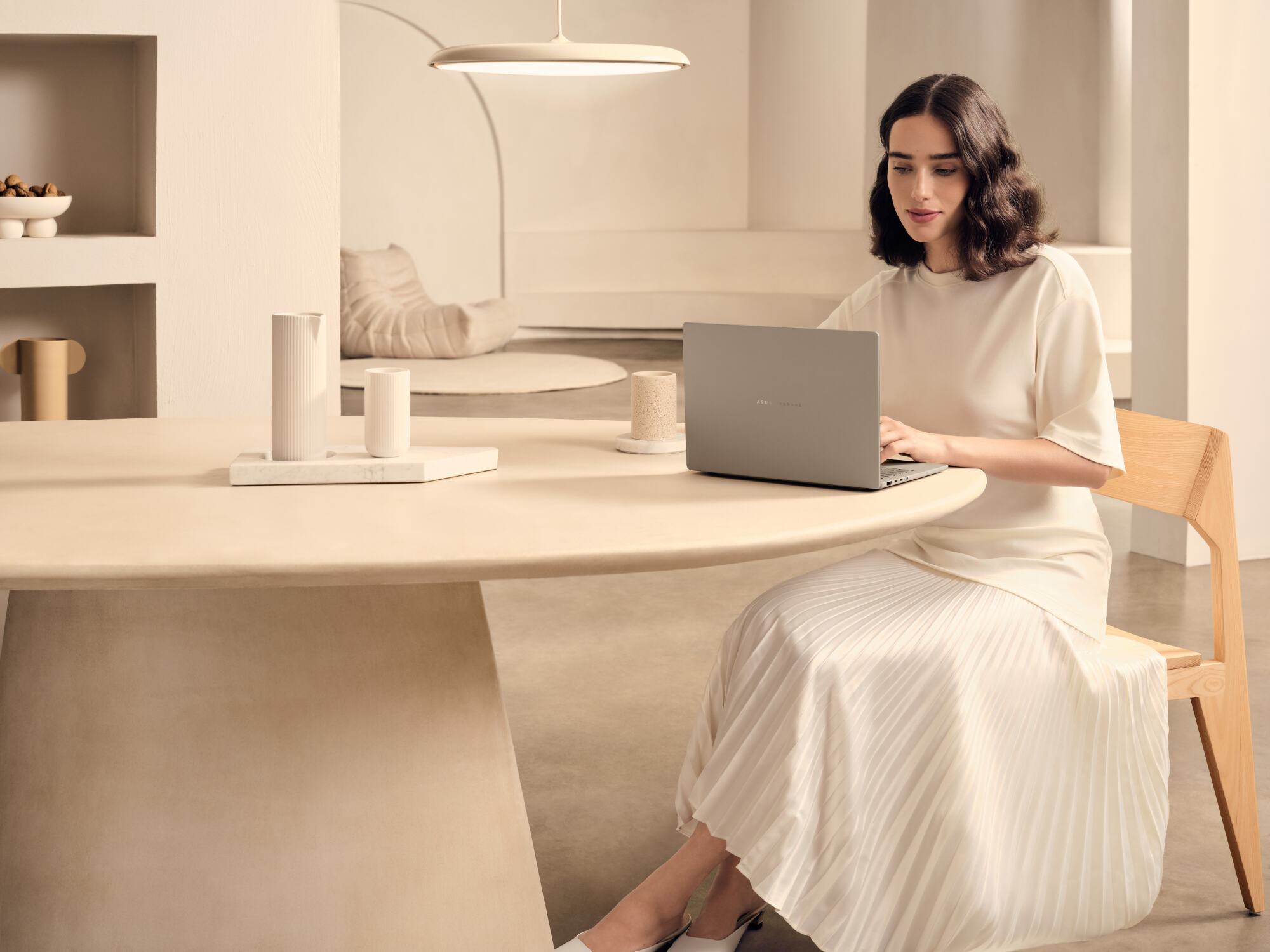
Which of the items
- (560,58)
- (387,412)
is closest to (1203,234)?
(560,58)

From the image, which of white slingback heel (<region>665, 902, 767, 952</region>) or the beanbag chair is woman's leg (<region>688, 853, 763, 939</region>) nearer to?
white slingback heel (<region>665, 902, 767, 952</region>)

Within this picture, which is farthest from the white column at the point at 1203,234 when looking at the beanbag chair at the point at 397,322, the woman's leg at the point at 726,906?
the beanbag chair at the point at 397,322

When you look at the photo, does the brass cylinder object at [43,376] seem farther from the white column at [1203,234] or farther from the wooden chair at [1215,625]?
the white column at [1203,234]

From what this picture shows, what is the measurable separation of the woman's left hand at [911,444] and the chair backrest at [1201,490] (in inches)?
14.7

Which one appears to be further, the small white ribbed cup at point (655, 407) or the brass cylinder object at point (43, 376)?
the brass cylinder object at point (43, 376)

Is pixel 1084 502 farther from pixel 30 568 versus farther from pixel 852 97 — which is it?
pixel 852 97

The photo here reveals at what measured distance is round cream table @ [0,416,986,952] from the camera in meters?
1.67

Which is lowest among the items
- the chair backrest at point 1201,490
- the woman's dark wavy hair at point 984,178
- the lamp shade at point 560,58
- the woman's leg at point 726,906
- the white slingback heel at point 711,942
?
the white slingback heel at point 711,942

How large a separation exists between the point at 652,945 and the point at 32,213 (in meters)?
2.32

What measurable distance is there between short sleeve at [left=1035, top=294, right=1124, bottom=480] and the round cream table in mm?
273

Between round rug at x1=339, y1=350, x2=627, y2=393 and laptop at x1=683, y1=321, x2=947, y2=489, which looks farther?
round rug at x1=339, y1=350, x2=627, y2=393

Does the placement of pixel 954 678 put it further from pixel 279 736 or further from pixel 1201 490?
pixel 279 736

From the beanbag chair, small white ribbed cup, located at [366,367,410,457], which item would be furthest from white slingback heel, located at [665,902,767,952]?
the beanbag chair

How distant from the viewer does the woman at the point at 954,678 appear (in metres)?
1.78
